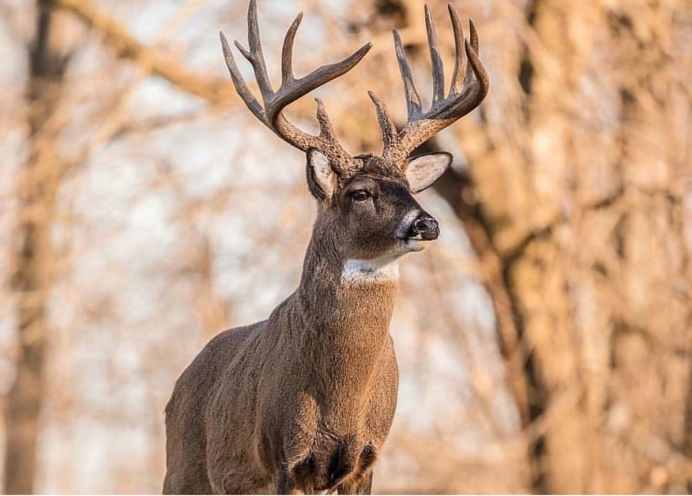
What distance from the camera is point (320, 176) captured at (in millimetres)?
5285

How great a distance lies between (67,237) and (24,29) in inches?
338

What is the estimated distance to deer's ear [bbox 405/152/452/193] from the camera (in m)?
5.68

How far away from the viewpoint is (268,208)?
13.6 metres

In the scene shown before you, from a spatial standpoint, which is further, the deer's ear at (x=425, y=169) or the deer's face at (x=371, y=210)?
the deer's ear at (x=425, y=169)

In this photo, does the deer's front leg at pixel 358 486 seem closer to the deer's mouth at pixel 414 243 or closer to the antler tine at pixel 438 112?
the deer's mouth at pixel 414 243

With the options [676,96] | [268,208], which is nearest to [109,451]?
[268,208]

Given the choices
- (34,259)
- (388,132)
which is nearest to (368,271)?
(388,132)

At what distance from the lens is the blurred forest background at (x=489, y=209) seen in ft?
40.0

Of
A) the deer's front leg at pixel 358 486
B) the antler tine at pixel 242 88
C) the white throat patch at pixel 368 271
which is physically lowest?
the deer's front leg at pixel 358 486

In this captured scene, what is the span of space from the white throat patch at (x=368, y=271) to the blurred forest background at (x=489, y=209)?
615 centimetres

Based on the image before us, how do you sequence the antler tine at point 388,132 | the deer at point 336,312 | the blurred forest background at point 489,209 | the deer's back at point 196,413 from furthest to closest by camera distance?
the blurred forest background at point 489,209
the deer's back at point 196,413
the antler tine at point 388,132
the deer at point 336,312

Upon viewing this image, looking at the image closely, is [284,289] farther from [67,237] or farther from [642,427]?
[642,427]

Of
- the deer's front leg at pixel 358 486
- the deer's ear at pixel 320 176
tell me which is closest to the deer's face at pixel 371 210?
the deer's ear at pixel 320 176

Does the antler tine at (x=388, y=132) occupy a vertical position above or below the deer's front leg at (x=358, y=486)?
above
